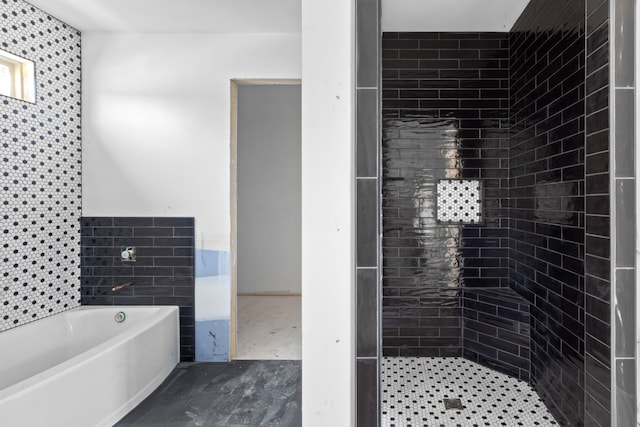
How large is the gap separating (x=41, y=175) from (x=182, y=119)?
3.08 feet

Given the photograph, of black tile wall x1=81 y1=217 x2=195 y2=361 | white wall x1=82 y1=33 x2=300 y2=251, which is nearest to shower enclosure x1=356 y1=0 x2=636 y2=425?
white wall x1=82 y1=33 x2=300 y2=251

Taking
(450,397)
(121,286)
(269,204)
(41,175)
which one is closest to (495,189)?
(450,397)

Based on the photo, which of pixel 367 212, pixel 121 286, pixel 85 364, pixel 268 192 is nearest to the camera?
pixel 367 212

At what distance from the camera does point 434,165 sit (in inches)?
45.4

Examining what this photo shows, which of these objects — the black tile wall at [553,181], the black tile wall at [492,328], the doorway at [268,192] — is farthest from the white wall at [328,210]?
the doorway at [268,192]

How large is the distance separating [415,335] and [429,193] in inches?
19.1

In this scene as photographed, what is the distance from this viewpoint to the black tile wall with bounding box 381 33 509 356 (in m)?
1.13

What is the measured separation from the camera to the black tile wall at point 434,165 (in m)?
1.13

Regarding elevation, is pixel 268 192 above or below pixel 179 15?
below

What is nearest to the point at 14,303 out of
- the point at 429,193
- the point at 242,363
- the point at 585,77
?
the point at 242,363

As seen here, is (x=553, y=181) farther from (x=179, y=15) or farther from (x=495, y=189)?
(x=179, y=15)

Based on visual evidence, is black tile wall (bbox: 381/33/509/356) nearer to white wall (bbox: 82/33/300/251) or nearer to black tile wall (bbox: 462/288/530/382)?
black tile wall (bbox: 462/288/530/382)

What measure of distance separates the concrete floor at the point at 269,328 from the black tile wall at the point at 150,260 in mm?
448

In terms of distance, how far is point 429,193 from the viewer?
1.16 m
